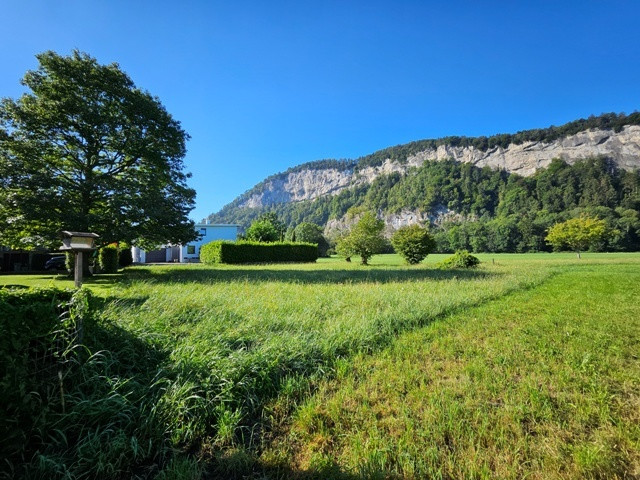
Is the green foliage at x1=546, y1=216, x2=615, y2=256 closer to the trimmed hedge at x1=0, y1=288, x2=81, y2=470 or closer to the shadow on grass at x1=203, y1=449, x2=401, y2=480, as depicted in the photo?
the shadow on grass at x1=203, y1=449, x2=401, y2=480

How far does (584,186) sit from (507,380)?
10954cm

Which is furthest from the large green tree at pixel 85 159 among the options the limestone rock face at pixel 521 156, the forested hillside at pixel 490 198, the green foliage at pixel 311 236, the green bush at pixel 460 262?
the limestone rock face at pixel 521 156

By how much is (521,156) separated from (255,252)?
12447 centimetres

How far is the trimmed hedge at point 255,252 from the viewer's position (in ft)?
91.3

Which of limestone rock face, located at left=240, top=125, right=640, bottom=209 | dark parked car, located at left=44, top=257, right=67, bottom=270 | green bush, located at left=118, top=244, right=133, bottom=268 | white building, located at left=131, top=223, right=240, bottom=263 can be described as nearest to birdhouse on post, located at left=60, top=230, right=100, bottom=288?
dark parked car, located at left=44, top=257, right=67, bottom=270

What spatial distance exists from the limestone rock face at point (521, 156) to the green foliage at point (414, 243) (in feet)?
314

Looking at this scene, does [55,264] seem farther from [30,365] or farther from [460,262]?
[460,262]

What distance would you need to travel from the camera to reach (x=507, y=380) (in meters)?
3.29

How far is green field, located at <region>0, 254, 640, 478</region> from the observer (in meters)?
2.12

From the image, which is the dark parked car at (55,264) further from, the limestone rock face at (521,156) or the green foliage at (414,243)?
the limestone rock face at (521,156)

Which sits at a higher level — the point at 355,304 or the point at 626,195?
the point at 626,195

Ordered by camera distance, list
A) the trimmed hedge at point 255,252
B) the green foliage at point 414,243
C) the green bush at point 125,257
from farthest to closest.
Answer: the trimmed hedge at point 255,252 → the green foliage at point 414,243 → the green bush at point 125,257

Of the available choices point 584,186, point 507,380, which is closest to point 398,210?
point 584,186

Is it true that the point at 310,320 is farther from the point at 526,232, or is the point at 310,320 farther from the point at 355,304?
the point at 526,232
